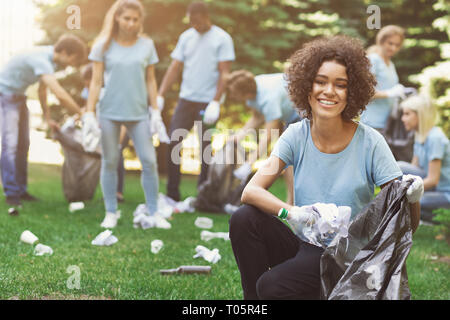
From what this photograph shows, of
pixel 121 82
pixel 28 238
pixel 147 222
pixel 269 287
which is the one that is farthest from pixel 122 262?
pixel 121 82

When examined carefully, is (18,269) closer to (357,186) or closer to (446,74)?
(357,186)

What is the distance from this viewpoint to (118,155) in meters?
4.77

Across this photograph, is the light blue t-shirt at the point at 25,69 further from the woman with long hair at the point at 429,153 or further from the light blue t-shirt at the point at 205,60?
the woman with long hair at the point at 429,153

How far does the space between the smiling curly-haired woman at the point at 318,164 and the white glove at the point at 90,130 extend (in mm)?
2556

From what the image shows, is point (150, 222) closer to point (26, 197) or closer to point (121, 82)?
point (121, 82)

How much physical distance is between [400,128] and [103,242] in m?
3.34

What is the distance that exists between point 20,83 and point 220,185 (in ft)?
7.03

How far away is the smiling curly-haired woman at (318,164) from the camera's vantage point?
7.71ft

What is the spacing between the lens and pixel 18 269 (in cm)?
315

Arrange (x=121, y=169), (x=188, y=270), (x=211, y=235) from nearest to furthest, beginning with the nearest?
(x=188, y=270) < (x=211, y=235) < (x=121, y=169)

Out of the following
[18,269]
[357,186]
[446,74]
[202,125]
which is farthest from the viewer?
[446,74]

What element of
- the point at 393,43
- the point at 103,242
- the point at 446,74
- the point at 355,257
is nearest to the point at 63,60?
the point at 103,242

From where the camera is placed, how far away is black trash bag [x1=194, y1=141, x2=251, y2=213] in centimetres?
586

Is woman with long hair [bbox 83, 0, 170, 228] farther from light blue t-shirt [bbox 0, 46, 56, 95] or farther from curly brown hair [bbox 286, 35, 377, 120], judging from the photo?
curly brown hair [bbox 286, 35, 377, 120]
